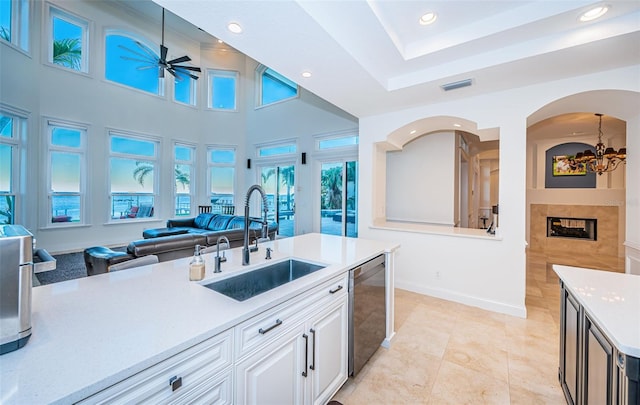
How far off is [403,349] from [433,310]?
1.00 m

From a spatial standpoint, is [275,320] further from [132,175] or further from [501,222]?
[132,175]

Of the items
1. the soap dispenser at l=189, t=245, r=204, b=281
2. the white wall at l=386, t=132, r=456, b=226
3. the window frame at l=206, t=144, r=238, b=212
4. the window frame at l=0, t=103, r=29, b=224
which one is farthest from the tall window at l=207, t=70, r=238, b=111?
the soap dispenser at l=189, t=245, r=204, b=281

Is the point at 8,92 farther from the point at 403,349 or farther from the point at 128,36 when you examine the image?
the point at 403,349

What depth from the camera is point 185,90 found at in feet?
25.4

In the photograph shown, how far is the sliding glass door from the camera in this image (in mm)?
6227

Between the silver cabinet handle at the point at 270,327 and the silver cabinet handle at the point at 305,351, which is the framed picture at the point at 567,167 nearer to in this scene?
the silver cabinet handle at the point at 305,351

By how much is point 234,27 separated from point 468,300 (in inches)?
151

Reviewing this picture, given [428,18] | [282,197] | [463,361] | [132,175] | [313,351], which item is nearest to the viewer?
[313,351]

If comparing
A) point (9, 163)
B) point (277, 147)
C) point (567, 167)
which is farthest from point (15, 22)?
point (567, 167)

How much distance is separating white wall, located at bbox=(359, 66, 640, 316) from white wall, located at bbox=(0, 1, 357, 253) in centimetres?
327

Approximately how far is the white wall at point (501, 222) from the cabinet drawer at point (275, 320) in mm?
2442

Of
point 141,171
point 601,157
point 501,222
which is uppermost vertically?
point 601,157

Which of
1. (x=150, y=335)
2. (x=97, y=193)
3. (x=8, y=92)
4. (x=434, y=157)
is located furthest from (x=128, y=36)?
(x=150, y=335)

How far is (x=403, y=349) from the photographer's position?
7.70ft
